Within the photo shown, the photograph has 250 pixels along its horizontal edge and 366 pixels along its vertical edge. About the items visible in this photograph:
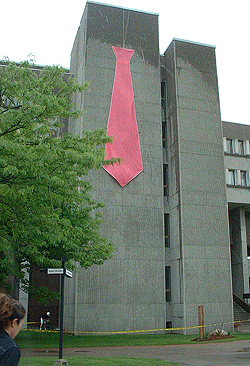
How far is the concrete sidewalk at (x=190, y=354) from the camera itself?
13422 millimetres

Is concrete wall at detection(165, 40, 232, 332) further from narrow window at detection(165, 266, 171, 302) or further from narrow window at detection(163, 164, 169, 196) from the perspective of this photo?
narrow window at detection(163, 164, 169, 196)

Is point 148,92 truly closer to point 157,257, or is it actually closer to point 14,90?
point 157,257

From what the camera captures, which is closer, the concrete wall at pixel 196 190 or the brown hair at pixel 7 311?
the brown hair at pixel 7 311

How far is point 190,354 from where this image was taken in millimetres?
15633

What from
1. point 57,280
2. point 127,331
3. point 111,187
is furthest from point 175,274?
point 57,280

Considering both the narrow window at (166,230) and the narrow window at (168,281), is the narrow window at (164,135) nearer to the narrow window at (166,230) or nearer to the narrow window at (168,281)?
the narrow window at (166,230)

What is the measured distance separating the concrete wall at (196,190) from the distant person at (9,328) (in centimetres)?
2448

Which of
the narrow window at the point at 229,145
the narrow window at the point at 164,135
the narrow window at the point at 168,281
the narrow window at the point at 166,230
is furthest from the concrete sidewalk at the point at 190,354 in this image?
the narrow window at the point at 229,145

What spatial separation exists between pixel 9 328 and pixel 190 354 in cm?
1386

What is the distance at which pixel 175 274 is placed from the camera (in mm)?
27891

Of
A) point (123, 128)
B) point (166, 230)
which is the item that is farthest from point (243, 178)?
point (123, 128)

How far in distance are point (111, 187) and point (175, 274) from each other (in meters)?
7.20

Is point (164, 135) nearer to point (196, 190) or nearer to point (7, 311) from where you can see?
point (196, 190)

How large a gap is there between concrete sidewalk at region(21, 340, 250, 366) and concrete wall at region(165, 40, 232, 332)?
7.23m
